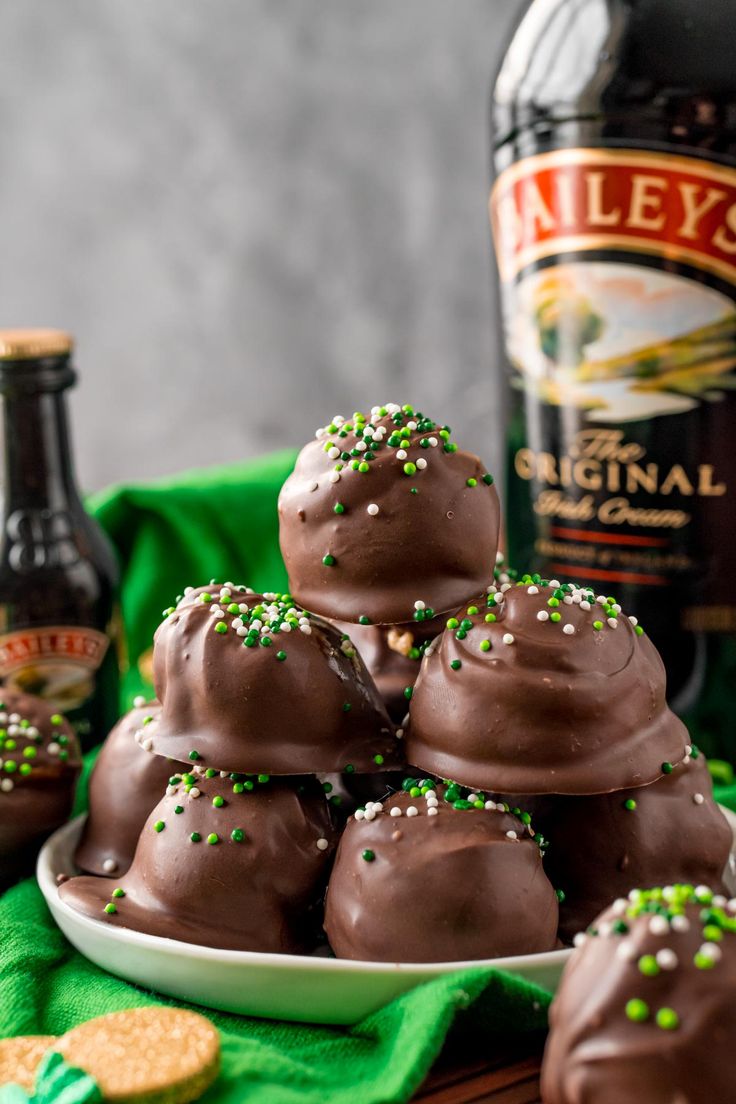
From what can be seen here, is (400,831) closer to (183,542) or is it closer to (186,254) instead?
(183,542)

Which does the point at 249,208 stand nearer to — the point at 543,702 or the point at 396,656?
the point at 396,656

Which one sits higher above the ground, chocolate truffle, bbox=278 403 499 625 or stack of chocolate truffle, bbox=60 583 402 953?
chocolate truffle, bbox=278 403 499 625

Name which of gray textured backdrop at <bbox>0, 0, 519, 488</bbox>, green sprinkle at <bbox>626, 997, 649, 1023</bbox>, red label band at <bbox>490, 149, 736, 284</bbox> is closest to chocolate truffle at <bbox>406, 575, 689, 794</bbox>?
green sprinkle at <bbox>626, 997, 649, 1023</bbox>

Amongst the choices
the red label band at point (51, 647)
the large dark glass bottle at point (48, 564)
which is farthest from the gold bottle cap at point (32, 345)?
the red label band at point (51, 647)

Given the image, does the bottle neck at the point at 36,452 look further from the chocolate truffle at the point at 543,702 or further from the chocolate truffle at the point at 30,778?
the chocolate truffle at the point at 543,702

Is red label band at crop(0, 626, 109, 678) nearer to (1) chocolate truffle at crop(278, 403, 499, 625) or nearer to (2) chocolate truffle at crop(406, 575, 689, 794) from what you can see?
(1) chocolate truffle at crop(278, 403, 499, 625)

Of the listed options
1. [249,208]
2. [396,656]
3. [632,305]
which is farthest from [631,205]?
[249,208]
